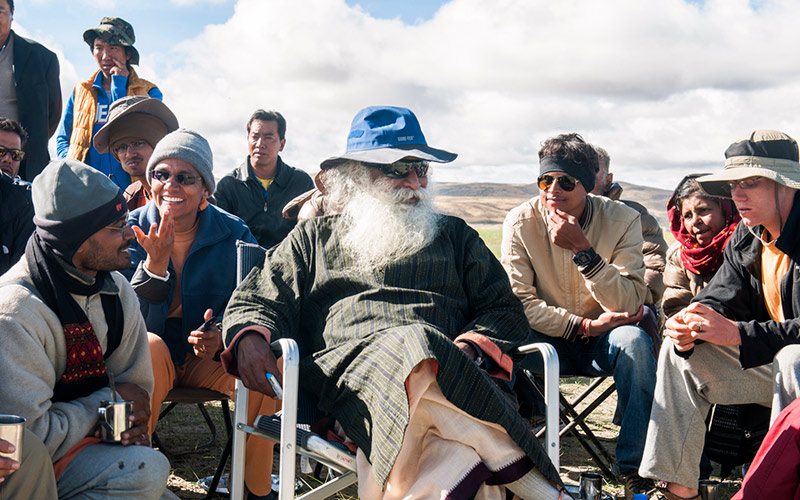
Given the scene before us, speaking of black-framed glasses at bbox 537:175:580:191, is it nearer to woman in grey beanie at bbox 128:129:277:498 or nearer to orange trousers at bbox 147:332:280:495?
woman in grey beanie at bbox 128:129:277:498

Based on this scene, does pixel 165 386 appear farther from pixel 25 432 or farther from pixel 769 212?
pixel 769 212

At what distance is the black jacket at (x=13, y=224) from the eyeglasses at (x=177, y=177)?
0.80 meters

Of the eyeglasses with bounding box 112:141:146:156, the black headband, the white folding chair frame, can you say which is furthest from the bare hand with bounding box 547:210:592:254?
the eyeglasses with bounding box 112:141:146:156

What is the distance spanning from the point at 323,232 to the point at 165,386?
1.07 metres

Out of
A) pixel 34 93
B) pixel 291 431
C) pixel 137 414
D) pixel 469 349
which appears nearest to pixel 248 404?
pixel 137 414

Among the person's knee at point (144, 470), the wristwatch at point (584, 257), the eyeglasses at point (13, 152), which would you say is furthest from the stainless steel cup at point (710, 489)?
the eyeglasses at point (13, 152)

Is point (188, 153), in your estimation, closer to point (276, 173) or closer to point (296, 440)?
point (296, 440)

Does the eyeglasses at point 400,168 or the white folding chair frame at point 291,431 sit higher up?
the eyeglasses at point 400,168

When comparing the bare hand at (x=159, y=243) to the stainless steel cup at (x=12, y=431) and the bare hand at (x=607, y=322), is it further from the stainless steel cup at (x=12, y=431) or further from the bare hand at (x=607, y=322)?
the bare hand at (x=607, y=322)

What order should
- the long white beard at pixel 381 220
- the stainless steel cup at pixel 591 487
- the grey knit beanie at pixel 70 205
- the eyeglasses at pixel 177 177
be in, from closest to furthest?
the stainless steel cup at pixel 591 487 < the grey knit beanie at pixel 70 205 < the long white beard at pixel 381 220 < the eyeglasses at pixel 177 177

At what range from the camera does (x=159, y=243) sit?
3889mm

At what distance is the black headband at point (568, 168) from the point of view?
4516 mm

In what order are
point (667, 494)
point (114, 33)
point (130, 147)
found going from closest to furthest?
point (667, 494)
point (130, 147)
point (114, 33)

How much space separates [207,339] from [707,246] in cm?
299
